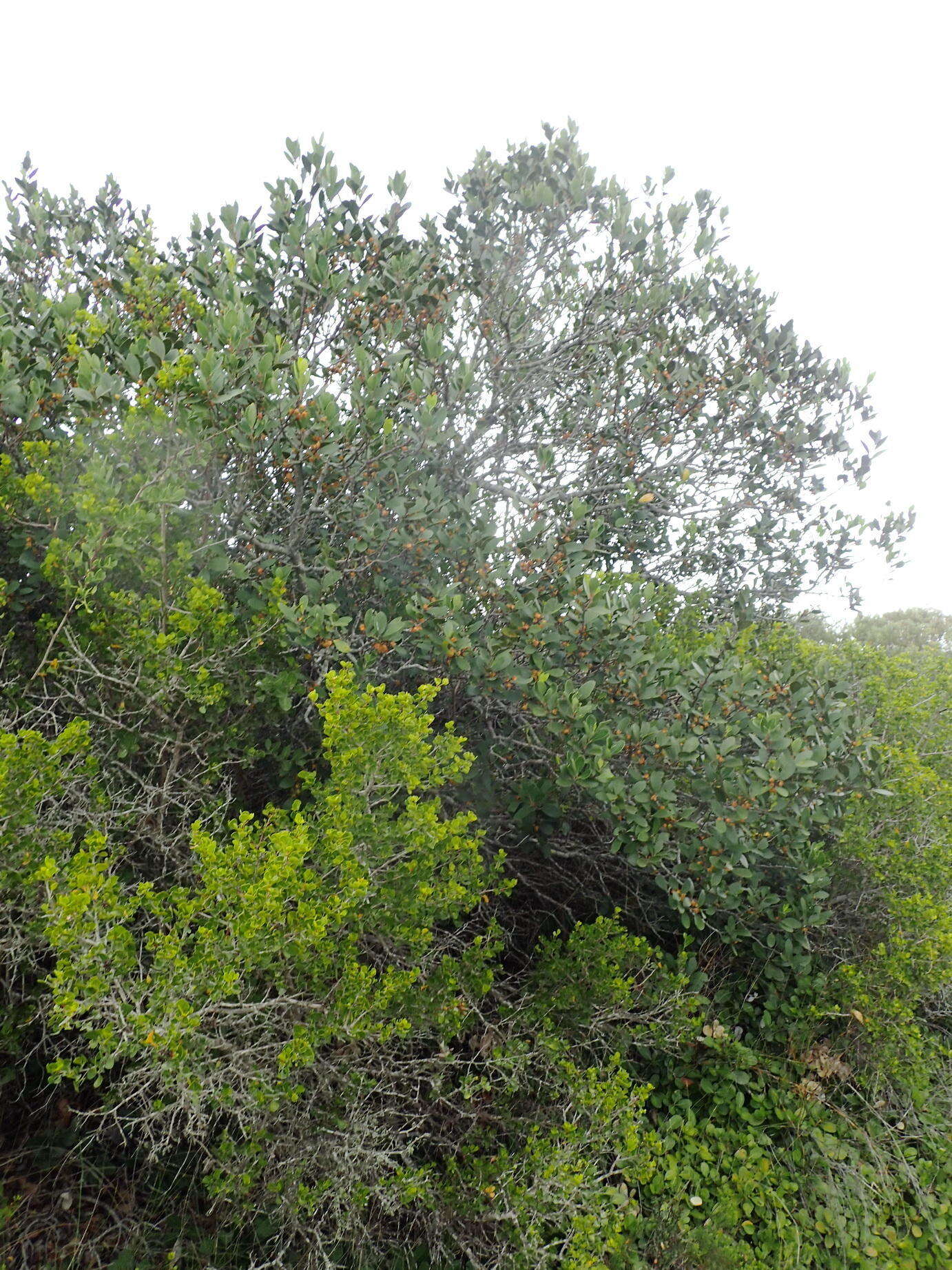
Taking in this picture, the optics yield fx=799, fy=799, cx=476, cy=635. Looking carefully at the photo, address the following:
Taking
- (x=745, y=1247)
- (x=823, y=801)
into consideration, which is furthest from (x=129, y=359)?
(x=745, y=1247)

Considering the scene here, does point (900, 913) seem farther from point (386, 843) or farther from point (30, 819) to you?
point (30, 819)

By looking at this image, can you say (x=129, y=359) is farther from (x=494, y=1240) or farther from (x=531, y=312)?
(x=494, y=1240)

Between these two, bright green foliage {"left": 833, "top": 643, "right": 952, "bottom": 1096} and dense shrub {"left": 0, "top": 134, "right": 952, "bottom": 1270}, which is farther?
bright green foliage {"left": 833, "top": 643, "right": 952, "bottom": 1096}

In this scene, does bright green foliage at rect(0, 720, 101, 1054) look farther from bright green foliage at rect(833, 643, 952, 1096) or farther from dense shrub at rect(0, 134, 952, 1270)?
bright green foliage at rect(833, 643, 952, 1096)

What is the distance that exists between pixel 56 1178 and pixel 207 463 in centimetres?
364

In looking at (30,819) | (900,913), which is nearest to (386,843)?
(30,819)

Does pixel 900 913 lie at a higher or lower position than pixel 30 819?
higher

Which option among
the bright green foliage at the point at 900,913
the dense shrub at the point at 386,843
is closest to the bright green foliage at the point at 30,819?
the dense shrub at the point at 386,843

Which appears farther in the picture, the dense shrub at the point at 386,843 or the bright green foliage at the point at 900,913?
the bright green foliage at the point at 900,913

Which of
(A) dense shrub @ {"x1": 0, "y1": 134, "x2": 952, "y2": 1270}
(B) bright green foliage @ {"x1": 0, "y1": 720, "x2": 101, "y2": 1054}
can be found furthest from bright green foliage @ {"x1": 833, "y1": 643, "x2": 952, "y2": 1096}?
(B) bright green foliage @ {"x1": 0, "y1": 720, "x2": 101, "y2": 1054}

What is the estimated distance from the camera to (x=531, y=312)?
677 centimetres

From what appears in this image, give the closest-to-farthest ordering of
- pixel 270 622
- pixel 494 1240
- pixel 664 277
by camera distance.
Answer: pixel 494 1240 → pixel 270 622 → pixel 664 277

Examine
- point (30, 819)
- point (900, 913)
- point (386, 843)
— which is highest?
point (900, 913)

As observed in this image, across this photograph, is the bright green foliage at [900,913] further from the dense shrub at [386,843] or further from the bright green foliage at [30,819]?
the bright green foliage at [30,819]
